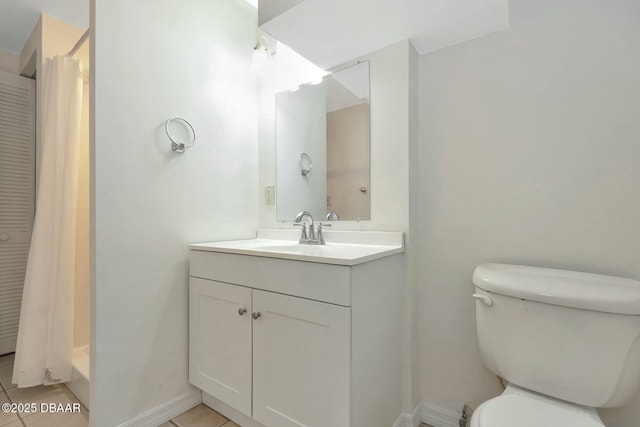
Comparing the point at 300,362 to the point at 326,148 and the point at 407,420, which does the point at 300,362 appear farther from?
the point at 326,148

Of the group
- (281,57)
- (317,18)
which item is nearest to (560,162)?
(317,18)

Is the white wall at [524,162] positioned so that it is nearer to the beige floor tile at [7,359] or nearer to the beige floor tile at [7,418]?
the beige floor tile at [7,418]

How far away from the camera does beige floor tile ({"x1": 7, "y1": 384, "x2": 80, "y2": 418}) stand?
1572mm

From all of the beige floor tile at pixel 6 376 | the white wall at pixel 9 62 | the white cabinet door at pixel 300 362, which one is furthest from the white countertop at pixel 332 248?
the white wall at pixel 9 62

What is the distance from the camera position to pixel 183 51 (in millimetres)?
1524

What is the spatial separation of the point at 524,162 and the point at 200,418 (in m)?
1.90

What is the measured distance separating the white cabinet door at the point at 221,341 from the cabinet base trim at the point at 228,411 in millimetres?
109

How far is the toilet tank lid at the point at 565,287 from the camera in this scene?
2.90ft

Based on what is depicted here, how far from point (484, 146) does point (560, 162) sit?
0.28 meters

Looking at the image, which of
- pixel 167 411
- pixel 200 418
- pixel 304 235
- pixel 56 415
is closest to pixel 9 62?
pixel 56 415

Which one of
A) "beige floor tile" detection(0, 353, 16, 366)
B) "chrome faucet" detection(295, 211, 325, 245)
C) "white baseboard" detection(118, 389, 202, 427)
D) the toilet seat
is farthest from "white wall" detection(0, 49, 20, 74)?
the toilet seat

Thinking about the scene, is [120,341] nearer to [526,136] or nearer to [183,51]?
[183,51]

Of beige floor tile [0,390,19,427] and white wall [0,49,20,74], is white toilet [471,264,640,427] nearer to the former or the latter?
beige floor tile [0,390,19,427]

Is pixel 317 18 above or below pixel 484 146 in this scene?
above
